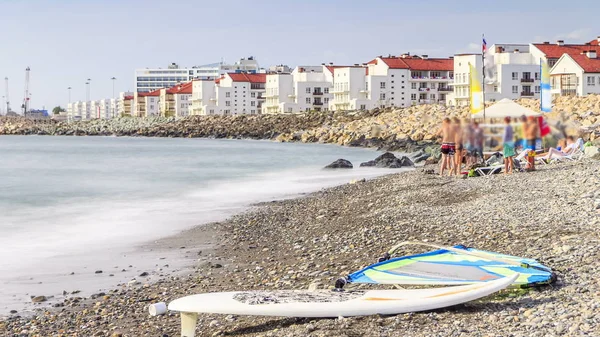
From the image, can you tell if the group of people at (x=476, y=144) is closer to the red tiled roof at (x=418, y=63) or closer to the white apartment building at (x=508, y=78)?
the white apartment building at (x=508, y=78)

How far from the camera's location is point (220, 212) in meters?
17.8

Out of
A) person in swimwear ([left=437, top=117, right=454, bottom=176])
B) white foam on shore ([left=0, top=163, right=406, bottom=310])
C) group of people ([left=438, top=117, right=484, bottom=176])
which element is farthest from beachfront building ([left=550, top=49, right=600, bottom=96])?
person in swimwear ([left=437, top=117, right=454, bottom=176])

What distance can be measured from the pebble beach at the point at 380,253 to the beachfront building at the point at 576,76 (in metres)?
60.7

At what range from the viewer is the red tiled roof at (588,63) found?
73.2 meters

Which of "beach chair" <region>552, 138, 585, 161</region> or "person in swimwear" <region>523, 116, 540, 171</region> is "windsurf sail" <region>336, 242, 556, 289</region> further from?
"beach chair" <region>552, 138, 585, 161</region>

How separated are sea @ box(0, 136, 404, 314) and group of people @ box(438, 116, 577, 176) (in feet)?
15.3

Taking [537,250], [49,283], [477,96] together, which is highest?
[477,96]

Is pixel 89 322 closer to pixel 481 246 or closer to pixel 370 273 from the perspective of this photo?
pixel 370 273

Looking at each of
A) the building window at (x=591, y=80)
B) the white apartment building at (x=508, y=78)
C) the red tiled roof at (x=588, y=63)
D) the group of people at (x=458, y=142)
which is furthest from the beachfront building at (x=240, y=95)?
the group of people at (x=458, y=142)

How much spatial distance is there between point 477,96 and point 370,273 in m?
14.6

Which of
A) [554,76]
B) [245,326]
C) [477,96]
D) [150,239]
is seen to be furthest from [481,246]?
[554,76]

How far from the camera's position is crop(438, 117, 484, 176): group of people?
17312 mm

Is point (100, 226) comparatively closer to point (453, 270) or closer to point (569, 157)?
point (453, 270)

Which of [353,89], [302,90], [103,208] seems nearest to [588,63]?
[353,89]
